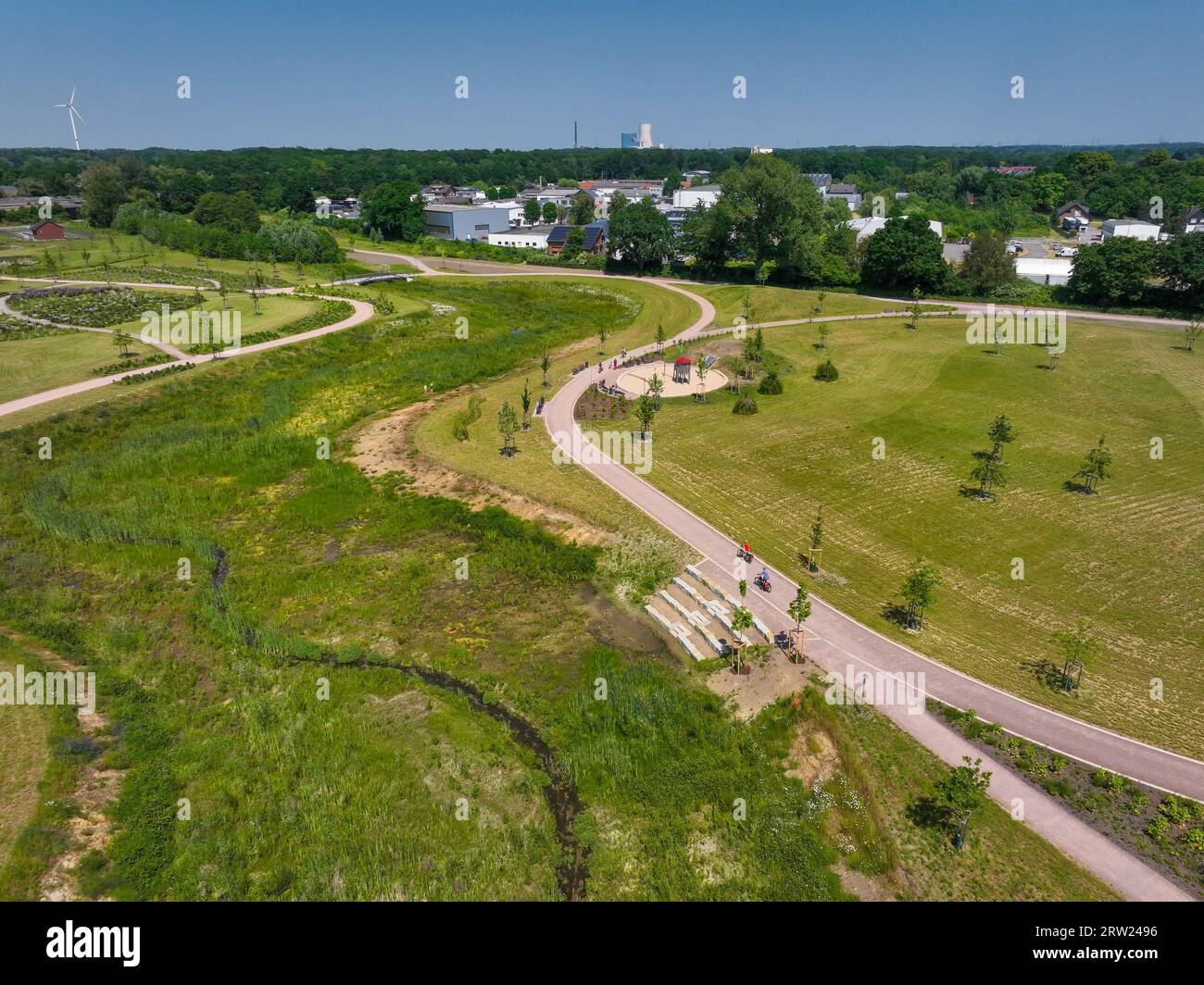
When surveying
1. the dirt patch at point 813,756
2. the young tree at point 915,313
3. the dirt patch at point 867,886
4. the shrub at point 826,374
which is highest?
the young tree at point 915,313

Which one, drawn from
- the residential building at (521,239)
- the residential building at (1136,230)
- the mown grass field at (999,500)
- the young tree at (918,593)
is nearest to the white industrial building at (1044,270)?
the mown grass field at (999,500)

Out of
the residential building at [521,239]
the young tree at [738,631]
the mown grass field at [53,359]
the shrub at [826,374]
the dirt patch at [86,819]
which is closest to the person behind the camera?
the dirt patch at [86,819]

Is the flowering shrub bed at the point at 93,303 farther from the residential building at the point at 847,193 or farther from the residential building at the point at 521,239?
the residential building at the point at 847,193

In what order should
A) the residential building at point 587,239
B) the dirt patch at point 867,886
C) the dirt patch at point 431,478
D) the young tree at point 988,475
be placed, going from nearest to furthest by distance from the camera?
the dirt patch at point 867,886 < the dirt patch at point 431,478 < the young tree at point 988,475 < the residential building at point 587,239

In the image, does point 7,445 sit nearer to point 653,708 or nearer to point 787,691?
point 653,708

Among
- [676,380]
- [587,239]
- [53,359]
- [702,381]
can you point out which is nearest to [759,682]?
[702,381]
